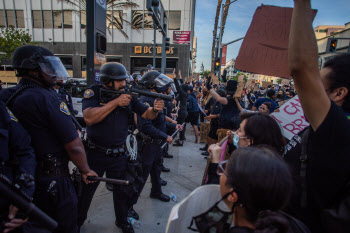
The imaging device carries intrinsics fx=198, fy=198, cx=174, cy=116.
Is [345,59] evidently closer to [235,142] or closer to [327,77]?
Answer: [327,77]

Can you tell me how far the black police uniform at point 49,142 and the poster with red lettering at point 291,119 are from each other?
2.33 meters

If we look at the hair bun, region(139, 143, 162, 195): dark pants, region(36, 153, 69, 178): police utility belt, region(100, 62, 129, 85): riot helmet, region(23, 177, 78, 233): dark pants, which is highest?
region(100, 62, 129, 85): riot helmet

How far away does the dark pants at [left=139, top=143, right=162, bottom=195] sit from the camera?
10.8 feet

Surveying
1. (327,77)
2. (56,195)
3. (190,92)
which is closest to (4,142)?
(56,195)

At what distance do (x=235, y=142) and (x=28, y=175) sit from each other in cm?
179

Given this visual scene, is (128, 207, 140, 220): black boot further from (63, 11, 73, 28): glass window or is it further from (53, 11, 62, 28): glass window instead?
(53, 11, 62, 28): glass window

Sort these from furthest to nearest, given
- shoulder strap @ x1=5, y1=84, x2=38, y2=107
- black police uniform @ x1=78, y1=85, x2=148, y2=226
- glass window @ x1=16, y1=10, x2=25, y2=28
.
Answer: glass window @ x1=16, y1=10, x2=25, y2=28
black police uniform @ x1=78, y1=85, x2=148, y2=226
shoulder strap @ x1=5, y1=84, x2=38, y2=107

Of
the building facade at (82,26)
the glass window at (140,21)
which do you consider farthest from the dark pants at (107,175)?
the glass window at (140,21)

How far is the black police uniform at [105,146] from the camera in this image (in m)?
2.47

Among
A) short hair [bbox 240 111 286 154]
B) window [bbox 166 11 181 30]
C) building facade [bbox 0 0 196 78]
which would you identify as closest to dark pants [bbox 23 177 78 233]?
short hair [bbox 240 111 286 154]

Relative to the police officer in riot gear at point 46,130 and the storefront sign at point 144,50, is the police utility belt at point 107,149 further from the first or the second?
the storefront sign at point 144,50

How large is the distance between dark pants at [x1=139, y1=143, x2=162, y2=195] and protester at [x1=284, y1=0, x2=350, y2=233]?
247 centimetres

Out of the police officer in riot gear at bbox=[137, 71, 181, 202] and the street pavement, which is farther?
the police officer in riot gear at bbox=[137, 71, 181, 202]

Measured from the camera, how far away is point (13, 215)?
134 centimetres
